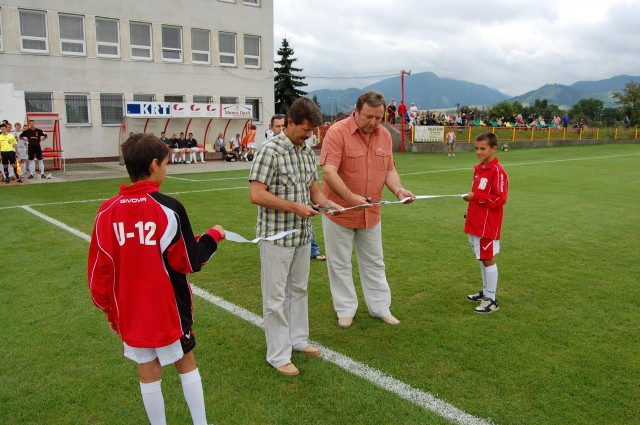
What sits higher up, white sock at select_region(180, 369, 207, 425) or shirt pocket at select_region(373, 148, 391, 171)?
shirt pocket at select_region(373, 148, 391, 171)

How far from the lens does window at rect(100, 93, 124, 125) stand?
27.4 metres

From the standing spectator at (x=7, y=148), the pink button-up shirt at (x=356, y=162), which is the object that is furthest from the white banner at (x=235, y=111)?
the pink button-up shirt at (x=356, y=162)

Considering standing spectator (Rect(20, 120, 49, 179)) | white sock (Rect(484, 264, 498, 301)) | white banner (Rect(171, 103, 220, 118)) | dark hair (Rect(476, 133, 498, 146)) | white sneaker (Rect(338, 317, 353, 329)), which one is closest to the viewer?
white sneaker (Rect(338, 317, 353, 329))

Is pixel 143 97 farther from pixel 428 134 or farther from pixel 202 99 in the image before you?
pixel 428 134

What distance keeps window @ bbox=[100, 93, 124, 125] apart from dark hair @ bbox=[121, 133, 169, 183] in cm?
2722

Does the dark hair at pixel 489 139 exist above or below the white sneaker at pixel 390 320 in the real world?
above

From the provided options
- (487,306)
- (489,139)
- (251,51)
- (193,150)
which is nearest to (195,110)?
(193,150)

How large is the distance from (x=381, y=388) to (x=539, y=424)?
3.54ft

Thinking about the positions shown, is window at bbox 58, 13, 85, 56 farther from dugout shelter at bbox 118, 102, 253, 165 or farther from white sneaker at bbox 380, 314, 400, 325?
white sneaker at bbox 380, 314, 400, 325

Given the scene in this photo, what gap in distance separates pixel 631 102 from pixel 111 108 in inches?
2096

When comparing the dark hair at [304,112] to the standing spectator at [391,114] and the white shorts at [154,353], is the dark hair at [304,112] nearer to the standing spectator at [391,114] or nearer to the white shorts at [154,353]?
the white shorts at [154,353]

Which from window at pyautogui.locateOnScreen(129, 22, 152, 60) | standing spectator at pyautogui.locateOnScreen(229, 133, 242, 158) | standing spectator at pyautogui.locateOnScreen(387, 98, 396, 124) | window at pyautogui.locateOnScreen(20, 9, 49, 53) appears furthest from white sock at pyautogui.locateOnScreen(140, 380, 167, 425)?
standing spectator at pyautogui.locateOnScreen(387, 98, 396, 124)

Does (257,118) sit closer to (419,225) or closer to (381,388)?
(419,225)

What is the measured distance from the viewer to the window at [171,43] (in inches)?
1155
